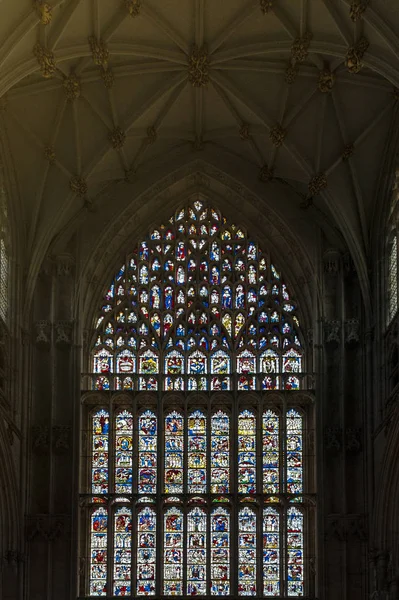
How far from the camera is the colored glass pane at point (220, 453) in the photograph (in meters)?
35.7

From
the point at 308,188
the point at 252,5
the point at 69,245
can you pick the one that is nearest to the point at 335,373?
the point at 308,188

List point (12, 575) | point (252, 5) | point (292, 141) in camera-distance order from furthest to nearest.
→ 1. point (292, 141)
2. point (12, 575)
3. point (252, 5)

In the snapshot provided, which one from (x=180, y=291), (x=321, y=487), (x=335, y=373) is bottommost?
(x=321, y=487)

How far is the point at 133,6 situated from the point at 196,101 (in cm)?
488

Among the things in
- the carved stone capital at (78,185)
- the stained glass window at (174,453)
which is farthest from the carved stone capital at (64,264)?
the stained glass window at (174,453)

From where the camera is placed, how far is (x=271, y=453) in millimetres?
35969

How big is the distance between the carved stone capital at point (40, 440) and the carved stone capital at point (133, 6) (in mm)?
10430

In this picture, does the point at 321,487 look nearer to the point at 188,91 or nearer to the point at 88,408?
the point at 88,408

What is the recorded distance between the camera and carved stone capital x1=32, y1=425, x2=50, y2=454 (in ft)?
115

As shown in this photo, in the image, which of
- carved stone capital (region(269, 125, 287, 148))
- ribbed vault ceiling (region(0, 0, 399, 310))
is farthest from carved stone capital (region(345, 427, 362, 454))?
carved stone capital (region(269, 125, 287, 148))

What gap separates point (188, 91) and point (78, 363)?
7.15 m

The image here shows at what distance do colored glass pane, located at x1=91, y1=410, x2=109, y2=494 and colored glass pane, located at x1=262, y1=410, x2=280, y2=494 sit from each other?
12.7 ft

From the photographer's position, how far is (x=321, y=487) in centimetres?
3484

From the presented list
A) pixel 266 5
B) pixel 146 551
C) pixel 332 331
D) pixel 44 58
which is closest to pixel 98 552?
pixel 146 551
